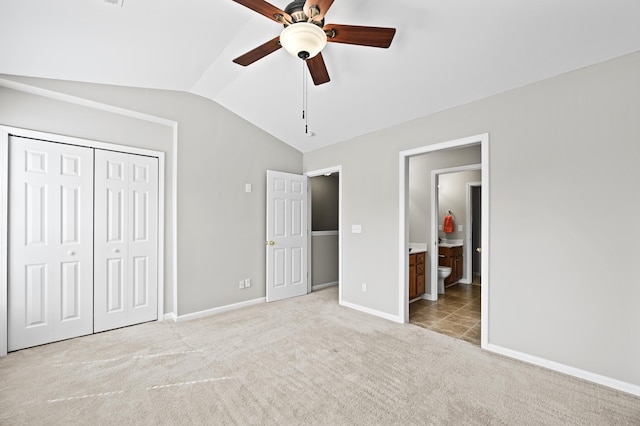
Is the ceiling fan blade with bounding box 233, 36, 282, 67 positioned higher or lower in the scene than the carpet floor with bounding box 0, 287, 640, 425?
higher

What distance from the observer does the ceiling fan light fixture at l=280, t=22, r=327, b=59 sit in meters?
1.68

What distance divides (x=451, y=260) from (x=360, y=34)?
15.9ft

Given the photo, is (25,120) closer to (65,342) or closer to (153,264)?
(153,264)

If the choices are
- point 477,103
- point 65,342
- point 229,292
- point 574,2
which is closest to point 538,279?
point 477,103

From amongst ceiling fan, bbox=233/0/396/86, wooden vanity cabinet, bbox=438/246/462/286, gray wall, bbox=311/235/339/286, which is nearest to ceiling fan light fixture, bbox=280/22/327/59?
ceiling fan, bbox=233/0/396/86

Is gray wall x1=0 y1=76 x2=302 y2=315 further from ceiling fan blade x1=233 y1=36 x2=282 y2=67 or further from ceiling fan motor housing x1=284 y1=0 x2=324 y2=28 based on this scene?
ceiling fan motor housing x1=284 y1=0 x2=324 y2=28

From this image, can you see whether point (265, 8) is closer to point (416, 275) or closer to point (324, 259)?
point (416, 275)

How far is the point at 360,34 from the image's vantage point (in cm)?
184

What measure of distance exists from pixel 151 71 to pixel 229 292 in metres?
2.89

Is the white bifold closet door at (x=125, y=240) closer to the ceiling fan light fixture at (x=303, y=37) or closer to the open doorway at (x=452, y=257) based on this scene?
→ the ceiling fan light fixture at (x=303, y=37)

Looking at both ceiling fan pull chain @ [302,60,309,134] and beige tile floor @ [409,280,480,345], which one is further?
beige tile floor @ [409,280,480,345]

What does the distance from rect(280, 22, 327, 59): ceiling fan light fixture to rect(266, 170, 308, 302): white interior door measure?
2.89 metres

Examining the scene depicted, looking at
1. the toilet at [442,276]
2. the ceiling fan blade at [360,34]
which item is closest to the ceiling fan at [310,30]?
the ceiling fan blade at [360,34]

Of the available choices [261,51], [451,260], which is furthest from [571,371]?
[261,51]
